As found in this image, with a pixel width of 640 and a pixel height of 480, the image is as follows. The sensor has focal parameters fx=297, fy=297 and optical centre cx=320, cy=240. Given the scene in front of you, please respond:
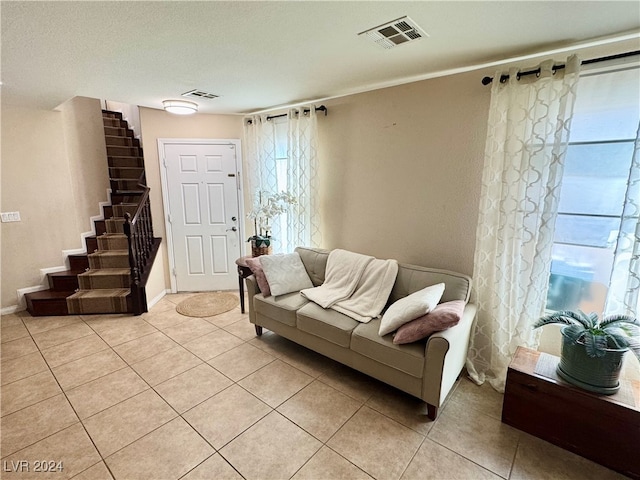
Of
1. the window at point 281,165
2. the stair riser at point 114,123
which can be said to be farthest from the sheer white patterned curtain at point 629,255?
the stair riser at point 114,123

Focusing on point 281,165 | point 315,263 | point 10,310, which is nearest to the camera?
point 315,263

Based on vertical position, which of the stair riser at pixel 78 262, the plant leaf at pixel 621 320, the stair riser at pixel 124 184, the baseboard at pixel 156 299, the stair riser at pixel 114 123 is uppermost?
the stair riser at pixel 114 123

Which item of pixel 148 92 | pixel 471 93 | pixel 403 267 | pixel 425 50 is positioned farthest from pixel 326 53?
pixel 148 92

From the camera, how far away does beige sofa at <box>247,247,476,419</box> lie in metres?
1.99

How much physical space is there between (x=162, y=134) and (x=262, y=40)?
2749 millimetres

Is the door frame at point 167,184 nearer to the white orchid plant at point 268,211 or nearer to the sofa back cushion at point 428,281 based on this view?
the white orchid plant at point 268,211

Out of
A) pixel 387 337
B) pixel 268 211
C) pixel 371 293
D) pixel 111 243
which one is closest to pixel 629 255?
pixel 387 337

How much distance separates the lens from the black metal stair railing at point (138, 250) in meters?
3.52

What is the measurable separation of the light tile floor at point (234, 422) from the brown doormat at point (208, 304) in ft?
2.41

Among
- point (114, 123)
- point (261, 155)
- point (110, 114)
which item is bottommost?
point (261, 155)

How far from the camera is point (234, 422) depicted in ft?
6.70

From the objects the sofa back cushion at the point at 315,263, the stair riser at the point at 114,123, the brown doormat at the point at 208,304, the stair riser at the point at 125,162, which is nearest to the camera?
the sofa back cushion at the point at 315,263

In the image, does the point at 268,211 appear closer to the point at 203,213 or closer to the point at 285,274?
the point at 285,274

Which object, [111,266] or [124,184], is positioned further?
[124,184]
